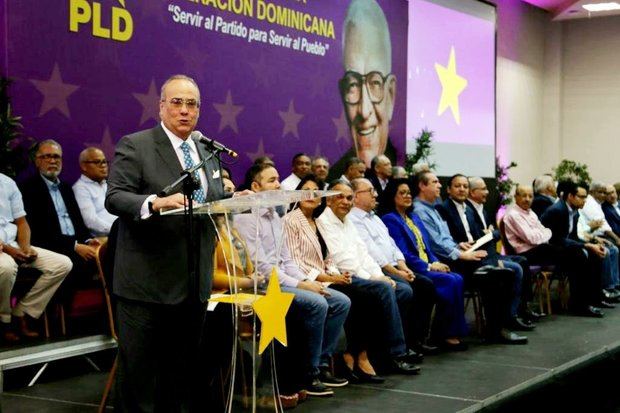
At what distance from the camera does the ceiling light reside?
45.5 ft

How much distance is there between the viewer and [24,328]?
5293mm

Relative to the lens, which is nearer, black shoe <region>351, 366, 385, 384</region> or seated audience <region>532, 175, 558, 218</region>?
black shoe <region>351, 366, 385, 384</region>

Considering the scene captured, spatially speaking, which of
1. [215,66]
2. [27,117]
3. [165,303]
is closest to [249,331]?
[165,303]

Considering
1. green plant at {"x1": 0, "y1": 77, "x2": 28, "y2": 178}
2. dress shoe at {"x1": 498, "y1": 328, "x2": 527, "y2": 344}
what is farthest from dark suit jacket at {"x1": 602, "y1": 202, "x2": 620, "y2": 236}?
green plant at {"x1": 0, "y1": 77, "x2": 28, "y2": 178}

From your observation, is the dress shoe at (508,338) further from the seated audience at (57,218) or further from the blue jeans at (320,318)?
the seated audience at (57,218)

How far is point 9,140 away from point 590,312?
5.65 meters

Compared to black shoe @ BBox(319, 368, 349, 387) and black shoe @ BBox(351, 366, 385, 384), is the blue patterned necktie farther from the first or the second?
black shoe @ BBox(351, 366, 385, 384)

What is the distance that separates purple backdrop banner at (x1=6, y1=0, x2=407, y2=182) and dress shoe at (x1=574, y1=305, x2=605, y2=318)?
2.70 meters

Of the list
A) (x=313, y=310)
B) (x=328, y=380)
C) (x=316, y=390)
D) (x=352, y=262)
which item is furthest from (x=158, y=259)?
(x=352, y=262)

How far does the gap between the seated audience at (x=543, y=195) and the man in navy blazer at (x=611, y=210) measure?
2.55 feet

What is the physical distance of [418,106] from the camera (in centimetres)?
1080

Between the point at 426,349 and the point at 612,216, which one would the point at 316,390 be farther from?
the point at 612,216

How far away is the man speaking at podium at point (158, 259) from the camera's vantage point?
311 cm

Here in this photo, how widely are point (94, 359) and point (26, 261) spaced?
2.54 feet
